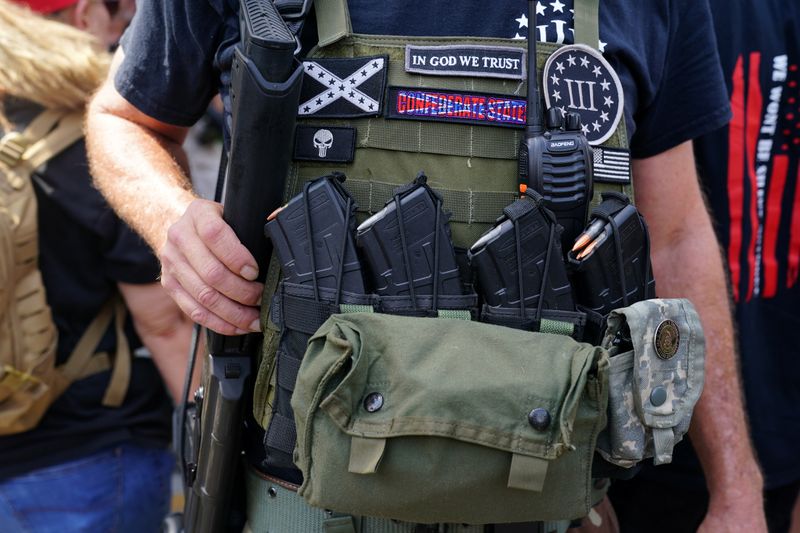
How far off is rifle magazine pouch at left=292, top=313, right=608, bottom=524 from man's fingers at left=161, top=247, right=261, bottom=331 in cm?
25

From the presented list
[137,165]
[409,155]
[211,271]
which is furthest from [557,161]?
[137,165]

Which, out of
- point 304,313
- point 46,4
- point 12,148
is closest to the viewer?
point 304,313

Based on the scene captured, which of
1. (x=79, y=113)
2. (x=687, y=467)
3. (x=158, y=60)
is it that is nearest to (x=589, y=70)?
(x=158, y=60)

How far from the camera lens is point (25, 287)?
7.14 ft

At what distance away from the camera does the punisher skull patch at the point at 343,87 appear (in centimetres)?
146

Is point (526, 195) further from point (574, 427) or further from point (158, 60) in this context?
point (158, 60)

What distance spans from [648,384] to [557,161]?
1.26ft

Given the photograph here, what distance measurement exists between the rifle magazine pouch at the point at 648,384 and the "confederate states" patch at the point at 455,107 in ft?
1.23

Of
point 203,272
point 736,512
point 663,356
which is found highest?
point 203,272

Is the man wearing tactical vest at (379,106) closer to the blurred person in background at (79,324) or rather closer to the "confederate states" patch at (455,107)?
the "confederate states" patch at (455,107)

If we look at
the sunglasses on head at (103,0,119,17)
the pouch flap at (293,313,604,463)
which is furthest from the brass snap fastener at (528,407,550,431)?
the sunglasses on head at (103,0,119,17)

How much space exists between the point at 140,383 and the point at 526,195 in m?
1.42

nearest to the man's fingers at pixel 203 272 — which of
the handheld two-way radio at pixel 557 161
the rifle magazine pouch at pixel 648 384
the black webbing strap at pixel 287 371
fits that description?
the black webbing strap at pixel 287 371

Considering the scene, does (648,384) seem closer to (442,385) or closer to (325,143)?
(442,385)
